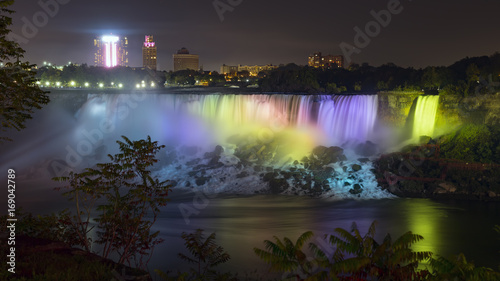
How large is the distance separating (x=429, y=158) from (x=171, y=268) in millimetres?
19988

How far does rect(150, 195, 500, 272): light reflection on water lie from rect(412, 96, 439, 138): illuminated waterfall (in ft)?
28.6

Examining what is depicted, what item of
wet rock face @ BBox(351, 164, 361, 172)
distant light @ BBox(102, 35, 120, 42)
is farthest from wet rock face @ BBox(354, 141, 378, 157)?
distant light @ BBox(102, 35, 120, 42)

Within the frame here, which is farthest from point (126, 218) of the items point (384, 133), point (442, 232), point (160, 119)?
point (160, 119)

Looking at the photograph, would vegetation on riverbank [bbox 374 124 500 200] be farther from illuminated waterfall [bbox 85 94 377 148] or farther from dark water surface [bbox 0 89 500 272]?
illuminated waterfall [bbox 85 94 377 148]

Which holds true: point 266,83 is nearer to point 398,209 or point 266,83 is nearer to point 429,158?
point 429,158

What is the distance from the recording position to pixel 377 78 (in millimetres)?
65438

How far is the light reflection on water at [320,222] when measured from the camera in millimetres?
19828

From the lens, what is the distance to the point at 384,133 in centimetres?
3803

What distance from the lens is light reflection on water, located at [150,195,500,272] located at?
65.1ft
